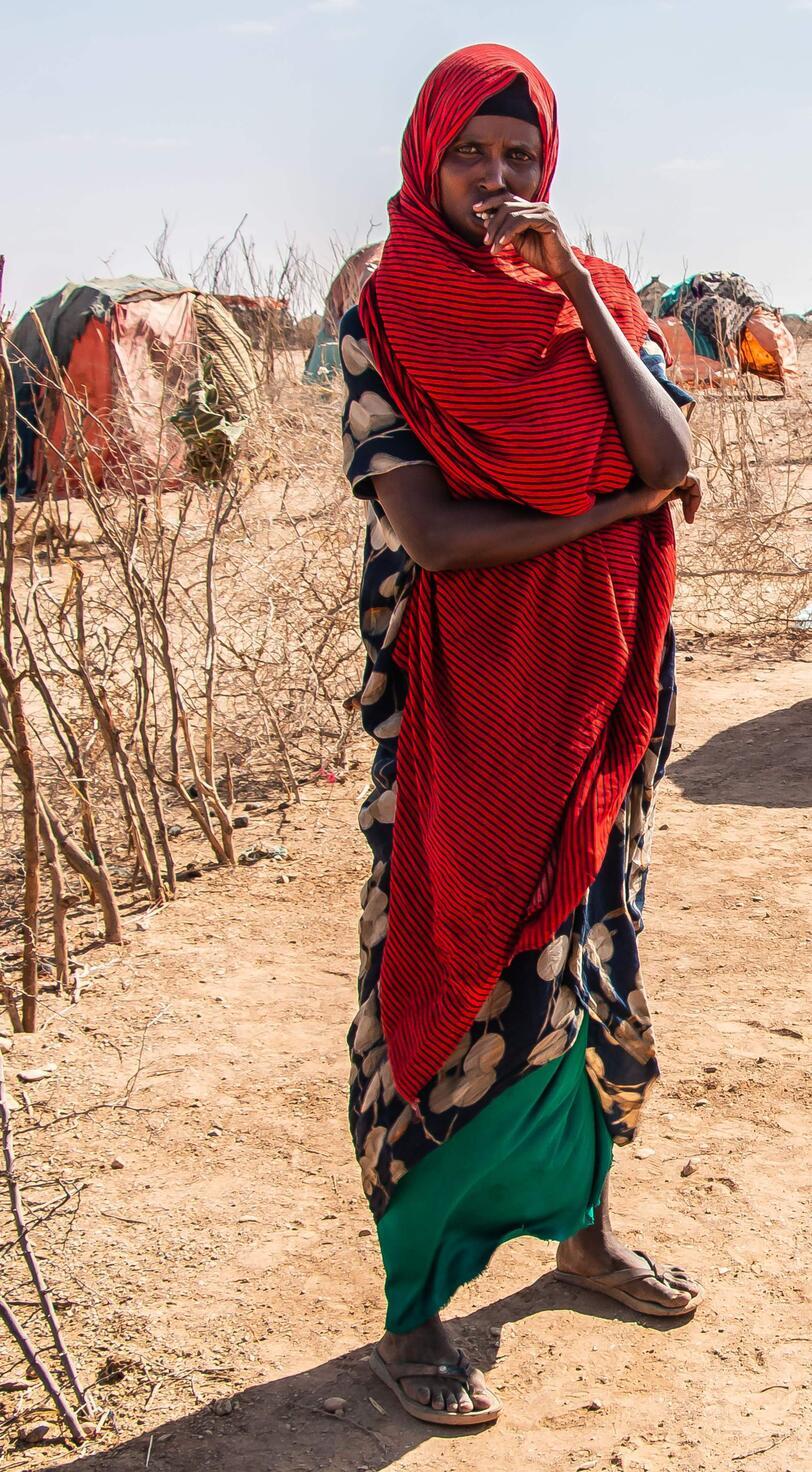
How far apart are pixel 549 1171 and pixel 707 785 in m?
3.02

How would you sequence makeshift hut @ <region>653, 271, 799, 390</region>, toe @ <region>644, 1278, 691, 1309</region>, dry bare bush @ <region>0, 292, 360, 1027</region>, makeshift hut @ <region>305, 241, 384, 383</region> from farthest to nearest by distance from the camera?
makeshift hut @ <region>653, 271, 799, 390</region>, makeshift hut @ <region>305, 241, 384, 383</region>, dry bare bush @ <region>0, 292, 360, 1027</region>, toe @ <region>644, 1278, 691, 1309</region>

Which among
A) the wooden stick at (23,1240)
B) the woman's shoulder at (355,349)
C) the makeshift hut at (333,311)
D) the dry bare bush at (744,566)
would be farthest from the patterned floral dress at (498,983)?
the makeshift hut at (333,311)

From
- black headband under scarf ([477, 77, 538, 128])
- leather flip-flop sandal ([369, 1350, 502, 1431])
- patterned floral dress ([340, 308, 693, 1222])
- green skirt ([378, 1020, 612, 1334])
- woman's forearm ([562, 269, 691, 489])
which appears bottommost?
leather flip-flop sandal ([369, 1350, 502, 1431])

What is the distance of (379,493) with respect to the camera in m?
1.83

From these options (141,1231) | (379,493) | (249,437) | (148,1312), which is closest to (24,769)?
(141,1231)

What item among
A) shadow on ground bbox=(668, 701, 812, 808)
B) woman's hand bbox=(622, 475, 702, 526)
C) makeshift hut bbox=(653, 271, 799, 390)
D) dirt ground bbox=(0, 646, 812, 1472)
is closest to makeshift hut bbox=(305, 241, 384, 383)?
makeshift hut bbox=(653, 271, 799, 390)

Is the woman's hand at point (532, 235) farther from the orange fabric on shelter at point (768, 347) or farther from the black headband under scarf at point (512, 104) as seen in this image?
the orange fabric on shelter at point (768, 347)

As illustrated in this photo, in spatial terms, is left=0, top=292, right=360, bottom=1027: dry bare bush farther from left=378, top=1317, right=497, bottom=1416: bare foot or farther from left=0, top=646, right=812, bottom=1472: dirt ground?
left=378, top=1317, right=497, bottom=1416: bare foot

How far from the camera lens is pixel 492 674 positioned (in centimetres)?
182

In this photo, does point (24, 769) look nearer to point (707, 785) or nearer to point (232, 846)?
point (232, 846)

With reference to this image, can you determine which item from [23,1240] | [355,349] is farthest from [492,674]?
[23,1240]

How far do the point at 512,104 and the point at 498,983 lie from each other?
1.16 m

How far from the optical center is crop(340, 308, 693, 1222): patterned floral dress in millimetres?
1877

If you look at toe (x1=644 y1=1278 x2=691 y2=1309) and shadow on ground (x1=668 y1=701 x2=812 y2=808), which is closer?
toe (x1=644 y1=1278 x2=691 y2=1309)
